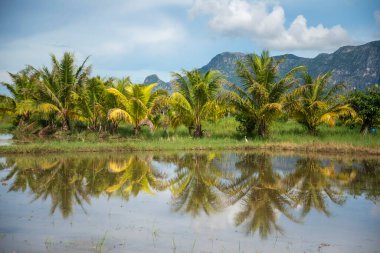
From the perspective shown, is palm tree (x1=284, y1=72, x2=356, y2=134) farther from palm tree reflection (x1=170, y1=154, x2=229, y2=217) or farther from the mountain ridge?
the mountain ridge

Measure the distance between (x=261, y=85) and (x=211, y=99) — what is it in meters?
2.73

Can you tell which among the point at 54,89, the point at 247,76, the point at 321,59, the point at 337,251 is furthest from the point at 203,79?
the point at 321,59

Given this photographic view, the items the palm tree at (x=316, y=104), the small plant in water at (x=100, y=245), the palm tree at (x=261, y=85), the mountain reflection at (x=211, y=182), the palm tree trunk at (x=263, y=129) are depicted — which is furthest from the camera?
the palm tree trunk at (x=263, y=129)

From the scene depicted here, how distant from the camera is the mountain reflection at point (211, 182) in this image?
24.7ft

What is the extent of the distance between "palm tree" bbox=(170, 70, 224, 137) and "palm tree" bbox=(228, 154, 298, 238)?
6.76 m

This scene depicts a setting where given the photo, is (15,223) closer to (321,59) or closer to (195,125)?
(195,125)

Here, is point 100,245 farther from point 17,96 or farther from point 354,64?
point 354,64

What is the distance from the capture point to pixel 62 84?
20.5 m

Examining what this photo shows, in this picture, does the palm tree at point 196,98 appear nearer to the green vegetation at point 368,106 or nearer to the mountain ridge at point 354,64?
the green vegetation at point 368,106

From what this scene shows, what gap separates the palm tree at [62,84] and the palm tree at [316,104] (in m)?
10.8

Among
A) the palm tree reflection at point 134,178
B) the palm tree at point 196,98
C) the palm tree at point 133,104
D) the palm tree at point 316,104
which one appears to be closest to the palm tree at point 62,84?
the palm tree at point 133,104

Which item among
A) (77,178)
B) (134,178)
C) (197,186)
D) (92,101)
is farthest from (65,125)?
(197,186)

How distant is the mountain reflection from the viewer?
7524mm

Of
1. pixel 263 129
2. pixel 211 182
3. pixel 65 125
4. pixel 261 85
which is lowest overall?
pixel 211 182
